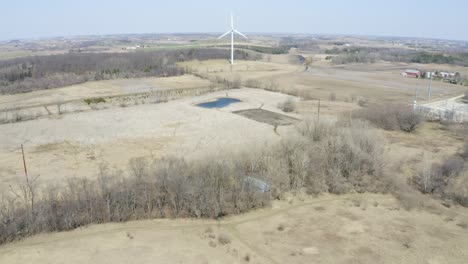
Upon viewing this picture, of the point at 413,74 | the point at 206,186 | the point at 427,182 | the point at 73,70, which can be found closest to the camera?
the point at 206,186

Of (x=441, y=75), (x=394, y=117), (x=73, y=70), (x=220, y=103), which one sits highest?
(x=73, y=70)

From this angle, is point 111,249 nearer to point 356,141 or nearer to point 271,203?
point 271,203

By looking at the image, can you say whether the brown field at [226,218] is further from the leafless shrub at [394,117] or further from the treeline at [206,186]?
the leafless shrub at [394,117]

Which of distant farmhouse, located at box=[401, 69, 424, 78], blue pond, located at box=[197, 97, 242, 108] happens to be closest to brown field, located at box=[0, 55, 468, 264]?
blue pond, located at box=[197, 97, 242, 108]

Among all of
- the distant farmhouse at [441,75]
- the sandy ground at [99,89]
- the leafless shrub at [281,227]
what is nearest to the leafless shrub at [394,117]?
the leafless shrub at [281,227]

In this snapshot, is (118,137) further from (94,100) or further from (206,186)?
(94,100)

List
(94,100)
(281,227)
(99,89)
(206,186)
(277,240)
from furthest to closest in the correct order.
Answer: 1. (99,89)
2. (94,100)
3. (206,186)
4. (281,227)
5. (277,240)

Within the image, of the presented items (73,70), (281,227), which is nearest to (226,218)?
(281,227)

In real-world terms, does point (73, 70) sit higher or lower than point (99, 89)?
higher
